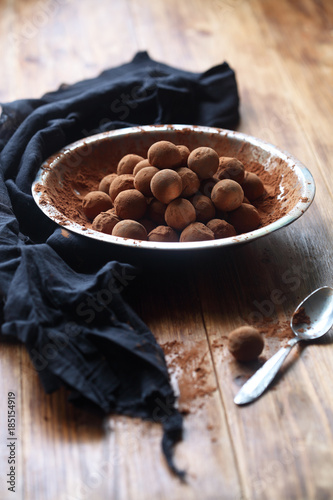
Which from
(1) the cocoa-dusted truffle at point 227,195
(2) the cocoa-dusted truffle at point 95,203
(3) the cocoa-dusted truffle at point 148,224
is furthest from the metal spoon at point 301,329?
(2) the cocoa-dusted truffle at point 95,203

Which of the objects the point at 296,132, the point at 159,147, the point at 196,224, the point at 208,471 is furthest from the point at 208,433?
the point at 296,132

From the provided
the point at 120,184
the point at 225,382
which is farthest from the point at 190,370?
the point at 120,184

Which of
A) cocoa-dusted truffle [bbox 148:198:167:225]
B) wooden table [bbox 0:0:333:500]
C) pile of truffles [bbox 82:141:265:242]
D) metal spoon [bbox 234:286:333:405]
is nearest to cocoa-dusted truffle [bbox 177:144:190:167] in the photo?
pile of truffles [bbox 82:141:265:242]

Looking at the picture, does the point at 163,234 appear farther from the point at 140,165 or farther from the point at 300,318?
the point at 300,318

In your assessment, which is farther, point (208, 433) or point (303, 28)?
point (303, 28)

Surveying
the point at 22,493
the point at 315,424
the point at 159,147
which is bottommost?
the point at 22,493

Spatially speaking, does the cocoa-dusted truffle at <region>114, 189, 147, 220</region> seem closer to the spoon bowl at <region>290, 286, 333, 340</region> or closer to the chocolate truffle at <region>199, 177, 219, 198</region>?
the chocolate truffle at <region>199, 177, 219, 198</region>

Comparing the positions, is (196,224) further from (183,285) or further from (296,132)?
(296,132)
